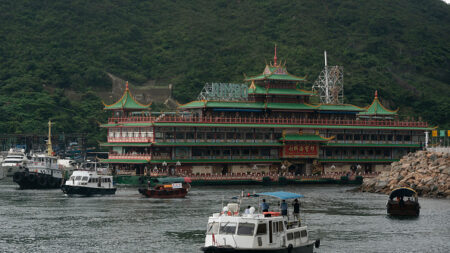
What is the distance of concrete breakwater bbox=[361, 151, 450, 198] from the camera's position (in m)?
94.5

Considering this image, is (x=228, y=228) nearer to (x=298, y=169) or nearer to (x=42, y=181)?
(x=42, y=181)

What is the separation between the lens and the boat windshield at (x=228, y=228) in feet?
152

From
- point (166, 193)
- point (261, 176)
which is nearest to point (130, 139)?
point (261, 176)

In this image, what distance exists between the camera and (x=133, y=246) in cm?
5622

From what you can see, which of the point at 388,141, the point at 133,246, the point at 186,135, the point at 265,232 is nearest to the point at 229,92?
the point at 186,135

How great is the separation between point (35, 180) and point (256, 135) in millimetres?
37538

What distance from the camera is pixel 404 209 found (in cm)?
7469

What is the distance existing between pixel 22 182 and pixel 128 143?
2136 centimetres

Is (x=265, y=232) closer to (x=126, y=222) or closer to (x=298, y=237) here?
(x=298, y=237)

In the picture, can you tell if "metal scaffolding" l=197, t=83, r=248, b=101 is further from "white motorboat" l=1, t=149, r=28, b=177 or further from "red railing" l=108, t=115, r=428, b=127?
"white motorboat" l=1, t=149, r=28, b=177

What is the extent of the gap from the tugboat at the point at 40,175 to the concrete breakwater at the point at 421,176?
139 ft

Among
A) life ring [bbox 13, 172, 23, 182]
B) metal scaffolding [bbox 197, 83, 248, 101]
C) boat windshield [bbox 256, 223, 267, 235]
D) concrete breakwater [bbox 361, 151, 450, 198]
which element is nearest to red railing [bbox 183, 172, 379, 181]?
metal scaffolding [bbox 197, 83, 248, 101]

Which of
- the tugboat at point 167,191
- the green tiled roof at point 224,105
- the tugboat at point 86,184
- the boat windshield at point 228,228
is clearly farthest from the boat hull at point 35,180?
the boat windshield at point 228,228

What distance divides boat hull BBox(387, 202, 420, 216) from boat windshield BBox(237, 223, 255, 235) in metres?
31.9
